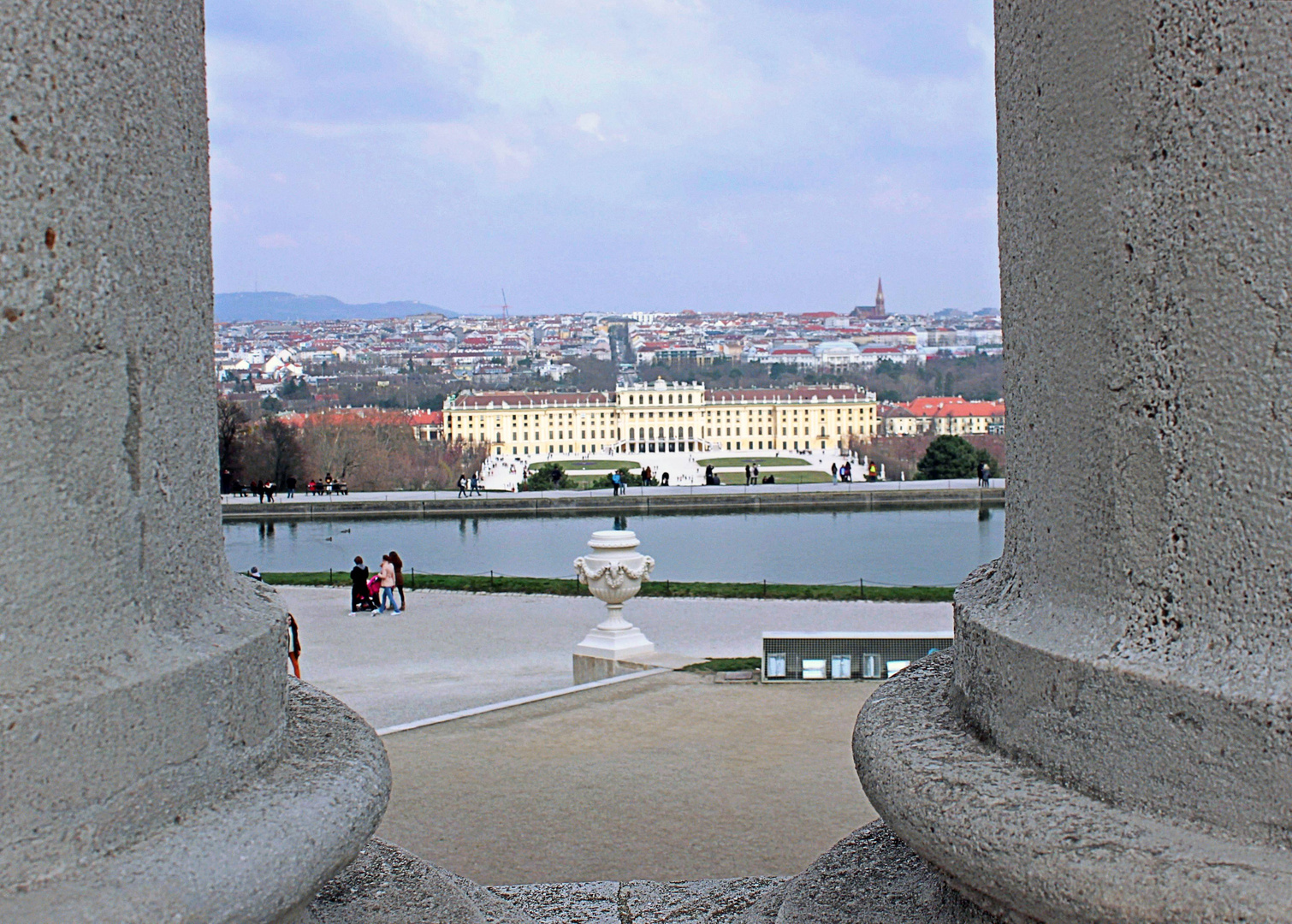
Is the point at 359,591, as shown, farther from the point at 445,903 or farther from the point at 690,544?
the point at 445,903

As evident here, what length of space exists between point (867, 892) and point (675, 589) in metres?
14.4

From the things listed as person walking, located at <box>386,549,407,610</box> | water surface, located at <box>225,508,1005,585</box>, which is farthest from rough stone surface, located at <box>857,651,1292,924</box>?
water surface, located at <box>225,508,1005,585</box>

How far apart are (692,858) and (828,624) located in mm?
8109

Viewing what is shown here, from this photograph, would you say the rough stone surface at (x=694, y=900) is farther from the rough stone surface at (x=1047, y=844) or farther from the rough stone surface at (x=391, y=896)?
the rough stone surface at (x=1047, y=844)

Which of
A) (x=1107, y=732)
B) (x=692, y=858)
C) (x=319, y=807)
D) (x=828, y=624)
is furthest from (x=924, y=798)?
(x=828, y=624)

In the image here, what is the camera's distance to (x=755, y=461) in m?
84.4

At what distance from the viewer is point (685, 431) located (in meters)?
113

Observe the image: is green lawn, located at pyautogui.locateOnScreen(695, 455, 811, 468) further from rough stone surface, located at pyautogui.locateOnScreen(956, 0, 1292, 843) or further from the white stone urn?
rough stone surface, located at pyautogui.locateOnScreen(956, 0, 1292, 843)

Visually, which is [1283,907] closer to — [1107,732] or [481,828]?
[1107,732]

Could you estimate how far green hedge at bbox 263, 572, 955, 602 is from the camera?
1567 centimetres

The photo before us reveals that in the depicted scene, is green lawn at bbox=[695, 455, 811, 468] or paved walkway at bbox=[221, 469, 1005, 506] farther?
green lawn at bbox=[695, 455, 811, 468]

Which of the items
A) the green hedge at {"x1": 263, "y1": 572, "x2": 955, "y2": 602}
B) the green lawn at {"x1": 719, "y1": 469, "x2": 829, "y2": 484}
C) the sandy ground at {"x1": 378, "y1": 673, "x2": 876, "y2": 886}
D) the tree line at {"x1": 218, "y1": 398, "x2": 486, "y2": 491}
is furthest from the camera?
the green lawn at {"x1": 719, "y1": 469, "x2": 829, "y2": 484}

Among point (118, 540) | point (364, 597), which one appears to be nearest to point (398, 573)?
point (364, 597)

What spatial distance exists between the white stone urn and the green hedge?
4538 millimetres
